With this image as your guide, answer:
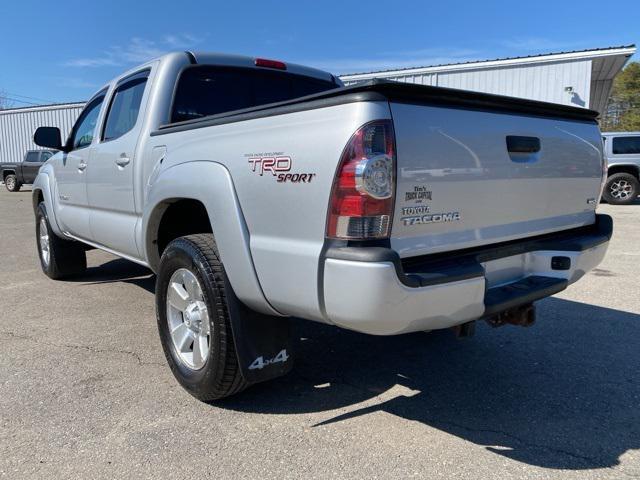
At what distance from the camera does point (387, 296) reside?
2137 mm

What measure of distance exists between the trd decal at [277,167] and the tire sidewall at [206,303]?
0.66m

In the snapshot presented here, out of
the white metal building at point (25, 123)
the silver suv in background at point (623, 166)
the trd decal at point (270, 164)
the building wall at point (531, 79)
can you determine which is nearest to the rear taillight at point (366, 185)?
the trd decal at point (270, 164)

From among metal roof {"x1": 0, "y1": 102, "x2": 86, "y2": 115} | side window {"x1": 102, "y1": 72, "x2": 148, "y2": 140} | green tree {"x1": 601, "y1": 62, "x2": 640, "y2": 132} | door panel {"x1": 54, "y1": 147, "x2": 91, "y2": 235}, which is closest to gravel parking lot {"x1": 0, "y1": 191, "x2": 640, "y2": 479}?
door panel {"x1": 54, "y1": 147, "x2": 91, "y2": 235}

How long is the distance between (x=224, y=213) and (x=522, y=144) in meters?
1.56

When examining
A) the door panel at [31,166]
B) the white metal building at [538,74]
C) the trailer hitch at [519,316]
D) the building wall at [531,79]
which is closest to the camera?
the trailer hitch at [519,316]

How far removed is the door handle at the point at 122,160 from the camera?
3935 millimetres

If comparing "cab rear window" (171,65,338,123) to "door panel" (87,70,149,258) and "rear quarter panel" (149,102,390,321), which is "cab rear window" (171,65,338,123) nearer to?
"door panel" (87,70,149,258)

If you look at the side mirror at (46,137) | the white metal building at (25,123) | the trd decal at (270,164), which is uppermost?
the white metal building at (25,123)

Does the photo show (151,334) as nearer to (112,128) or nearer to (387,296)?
(112,128)

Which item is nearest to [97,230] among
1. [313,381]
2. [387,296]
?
[313,381]

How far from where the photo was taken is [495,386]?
3381 millimetres

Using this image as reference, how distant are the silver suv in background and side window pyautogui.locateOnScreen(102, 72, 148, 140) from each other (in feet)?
46.0

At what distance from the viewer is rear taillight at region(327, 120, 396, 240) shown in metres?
2.13

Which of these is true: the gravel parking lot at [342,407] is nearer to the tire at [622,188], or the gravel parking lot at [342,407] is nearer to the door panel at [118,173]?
the door panel at [118,173]
